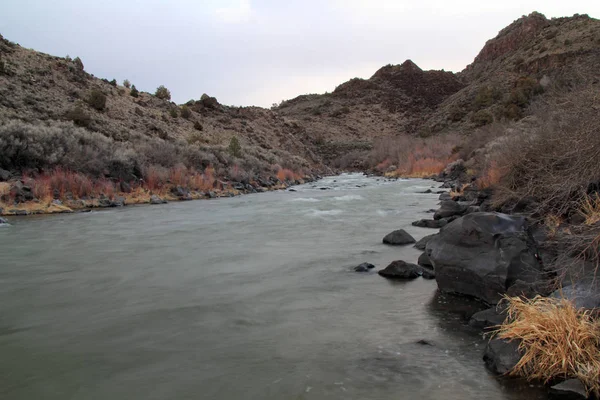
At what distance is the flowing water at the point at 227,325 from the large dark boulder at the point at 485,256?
1.08ft

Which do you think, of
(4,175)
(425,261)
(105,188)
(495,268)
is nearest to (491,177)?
(425,261)

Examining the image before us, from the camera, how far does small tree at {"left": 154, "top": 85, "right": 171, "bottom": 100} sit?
172 ft

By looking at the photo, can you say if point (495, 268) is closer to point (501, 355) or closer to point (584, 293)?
point (584, 293)

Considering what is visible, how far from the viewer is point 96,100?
36.2m

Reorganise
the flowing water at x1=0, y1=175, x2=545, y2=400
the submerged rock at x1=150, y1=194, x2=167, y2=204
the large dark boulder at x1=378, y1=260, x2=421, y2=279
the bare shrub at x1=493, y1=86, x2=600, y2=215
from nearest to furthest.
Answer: the flowing water at x1=0, y1=175, x2=545, y2=400, the bare shrub at x1=493, y1=86, x2=600, y2=215, the large dark boulder at x1=378, y1=260, x2=421, y2=279, the submerged rock at x1=150, y1=194, x2=167, y2=204

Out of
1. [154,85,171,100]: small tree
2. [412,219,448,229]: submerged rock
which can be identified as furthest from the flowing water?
[154,85,171,100]: small tree

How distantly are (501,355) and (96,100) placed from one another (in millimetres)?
37700

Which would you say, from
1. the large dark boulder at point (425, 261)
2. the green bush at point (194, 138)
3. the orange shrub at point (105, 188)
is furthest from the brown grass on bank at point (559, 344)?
the green bush at point (194, 138)

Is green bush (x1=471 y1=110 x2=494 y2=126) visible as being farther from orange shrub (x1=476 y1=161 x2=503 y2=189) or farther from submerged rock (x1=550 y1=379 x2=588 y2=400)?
submerged rock (x1=550 y1=379 x2=588 y2=400)

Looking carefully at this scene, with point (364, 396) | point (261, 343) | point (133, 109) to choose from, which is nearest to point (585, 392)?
point (364, 396)

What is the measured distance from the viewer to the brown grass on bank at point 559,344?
4074 mm

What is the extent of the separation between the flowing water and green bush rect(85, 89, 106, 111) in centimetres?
2753

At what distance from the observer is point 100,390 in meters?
4.23

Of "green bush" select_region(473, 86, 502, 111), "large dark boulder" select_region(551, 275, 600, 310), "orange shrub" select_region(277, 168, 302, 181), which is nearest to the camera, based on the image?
"large dark boulder" select_region(551, 275, 600, 310)
